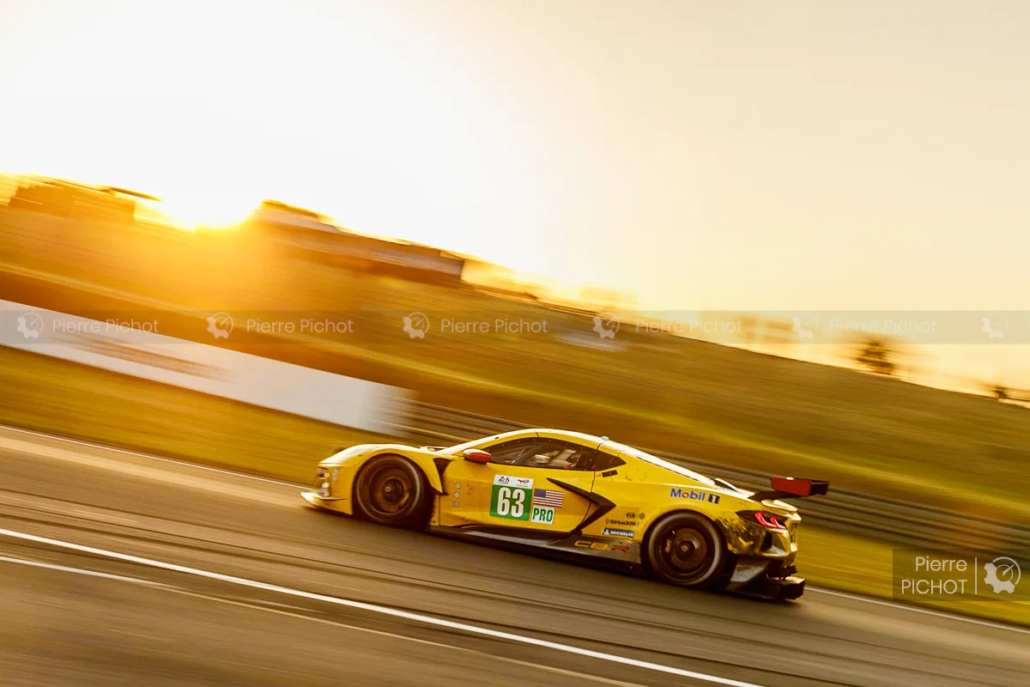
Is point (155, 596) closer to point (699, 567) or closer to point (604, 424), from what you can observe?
point (699, 567)

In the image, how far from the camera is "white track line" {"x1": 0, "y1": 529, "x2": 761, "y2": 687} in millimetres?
4793

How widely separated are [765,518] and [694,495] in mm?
534

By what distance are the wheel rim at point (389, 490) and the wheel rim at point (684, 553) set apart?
2051 mm

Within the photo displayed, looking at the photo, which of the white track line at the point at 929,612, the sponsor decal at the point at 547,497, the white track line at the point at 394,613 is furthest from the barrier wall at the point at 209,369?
the white track line at the point at 394,613

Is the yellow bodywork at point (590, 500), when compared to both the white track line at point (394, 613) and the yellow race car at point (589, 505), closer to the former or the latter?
the yellow race car at point (589, 505)

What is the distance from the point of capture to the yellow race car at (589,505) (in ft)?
23.4

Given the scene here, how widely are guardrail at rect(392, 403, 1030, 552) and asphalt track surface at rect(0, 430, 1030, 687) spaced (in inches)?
223

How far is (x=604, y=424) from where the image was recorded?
1925 centimetres

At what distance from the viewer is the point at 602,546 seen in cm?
735

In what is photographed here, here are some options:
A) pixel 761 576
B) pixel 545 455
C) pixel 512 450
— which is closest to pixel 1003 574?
pixel 761 576

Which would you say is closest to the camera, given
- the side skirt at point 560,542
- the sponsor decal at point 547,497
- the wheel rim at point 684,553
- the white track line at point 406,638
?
the white track line at point 406,638

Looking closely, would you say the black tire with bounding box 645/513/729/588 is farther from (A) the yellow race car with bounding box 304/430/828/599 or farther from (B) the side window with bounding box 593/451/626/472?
(B) the side window with bounding box 593/451/626/472

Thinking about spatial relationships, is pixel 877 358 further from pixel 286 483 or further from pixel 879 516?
pixel 286 483

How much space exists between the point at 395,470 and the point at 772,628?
3198 mm
